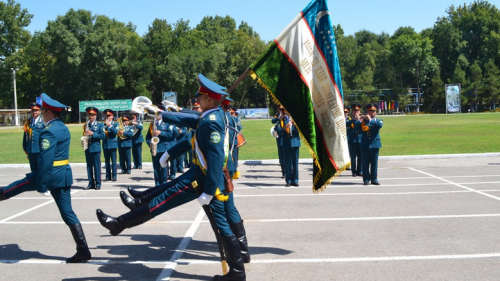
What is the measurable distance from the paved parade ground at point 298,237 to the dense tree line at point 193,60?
216ft

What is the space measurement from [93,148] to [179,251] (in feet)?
23.7

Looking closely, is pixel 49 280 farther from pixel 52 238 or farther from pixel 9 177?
pixel 9 177

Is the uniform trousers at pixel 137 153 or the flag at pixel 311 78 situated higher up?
the flag at pixel 311 78

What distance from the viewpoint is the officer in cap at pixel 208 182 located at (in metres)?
4.96

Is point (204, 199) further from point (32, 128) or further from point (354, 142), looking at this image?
point (354, 142)

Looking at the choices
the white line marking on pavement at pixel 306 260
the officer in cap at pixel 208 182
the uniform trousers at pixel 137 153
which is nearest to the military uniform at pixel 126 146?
the uniform trousers at pixel 137 153

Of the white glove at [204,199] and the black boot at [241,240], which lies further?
the black boot at [241,240]

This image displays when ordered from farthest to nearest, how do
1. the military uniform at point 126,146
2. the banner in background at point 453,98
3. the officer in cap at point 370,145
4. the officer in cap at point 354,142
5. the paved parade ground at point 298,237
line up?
1. the banner in background at point 453,98
2. the military uniform at point 126,146
3. the officer in cap at point 354,142
4. the officer in cap at point 370,145
5. the paved parade ground at point 298,237

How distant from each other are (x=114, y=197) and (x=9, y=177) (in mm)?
5785

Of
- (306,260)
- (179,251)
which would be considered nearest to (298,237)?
(306,260)

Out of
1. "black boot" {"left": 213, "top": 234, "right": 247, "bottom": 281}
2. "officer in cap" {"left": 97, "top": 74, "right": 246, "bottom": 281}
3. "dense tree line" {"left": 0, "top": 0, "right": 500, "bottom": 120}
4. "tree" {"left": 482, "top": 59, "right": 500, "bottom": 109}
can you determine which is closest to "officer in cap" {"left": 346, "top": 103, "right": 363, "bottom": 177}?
"officer in cap" {"left": 97, "top": 74, "right": 246, "bottom": 281}

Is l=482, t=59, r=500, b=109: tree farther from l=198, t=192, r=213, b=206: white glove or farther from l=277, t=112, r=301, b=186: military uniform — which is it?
l=198, t=192, r=213, b=206: white glove

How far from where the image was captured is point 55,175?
5.89m

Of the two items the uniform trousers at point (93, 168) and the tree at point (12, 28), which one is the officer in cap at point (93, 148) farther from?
the tree at point (12, 28)
